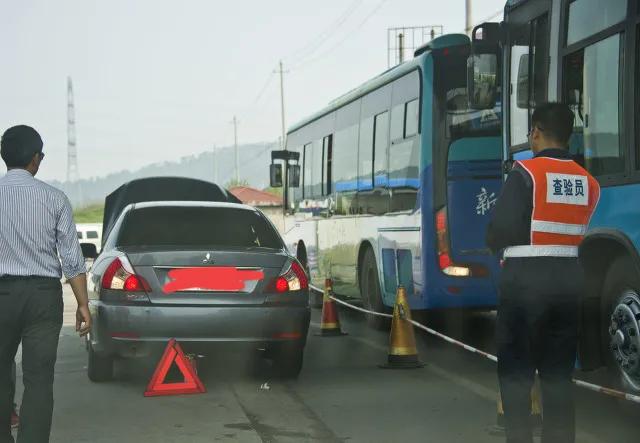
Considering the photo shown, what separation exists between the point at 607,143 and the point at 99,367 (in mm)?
4635

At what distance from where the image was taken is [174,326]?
9188 mm

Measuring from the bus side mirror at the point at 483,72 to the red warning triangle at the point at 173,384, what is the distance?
3.37 metres

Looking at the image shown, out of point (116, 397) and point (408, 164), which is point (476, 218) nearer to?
point (408, 164)

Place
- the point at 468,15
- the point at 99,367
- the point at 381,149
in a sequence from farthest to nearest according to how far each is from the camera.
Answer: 1. the point at 468,15
2. the point at 381,149
3. the point at 99,367

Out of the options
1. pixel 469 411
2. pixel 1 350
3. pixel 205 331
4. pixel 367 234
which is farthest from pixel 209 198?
pixel 1 350

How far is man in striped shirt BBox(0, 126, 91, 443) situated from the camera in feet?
19.4

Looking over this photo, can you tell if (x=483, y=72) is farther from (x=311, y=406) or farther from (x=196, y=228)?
(x=311, y=406)

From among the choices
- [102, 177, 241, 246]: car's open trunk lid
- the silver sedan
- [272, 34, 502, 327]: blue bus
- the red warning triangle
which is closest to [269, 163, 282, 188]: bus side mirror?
[102, 177, 241, 246]: car's open trunk lid

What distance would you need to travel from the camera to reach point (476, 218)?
12.5 meters

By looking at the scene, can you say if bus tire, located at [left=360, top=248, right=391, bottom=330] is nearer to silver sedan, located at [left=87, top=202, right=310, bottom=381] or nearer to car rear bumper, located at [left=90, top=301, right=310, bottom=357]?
silver sedan, located at [left=87, top=202, right=310, bottom=381]

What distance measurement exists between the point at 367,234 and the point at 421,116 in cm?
287

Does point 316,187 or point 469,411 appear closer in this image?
point 469,411

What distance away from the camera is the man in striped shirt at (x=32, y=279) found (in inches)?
232

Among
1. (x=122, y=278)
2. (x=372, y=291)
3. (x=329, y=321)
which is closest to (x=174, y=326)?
(x=122, y=278)
